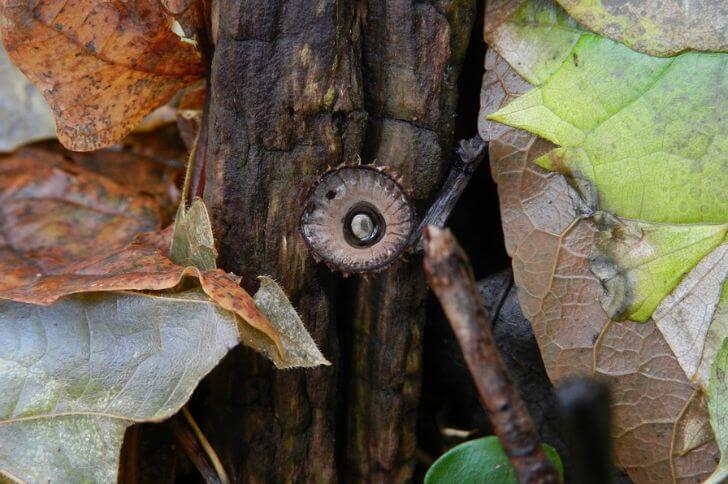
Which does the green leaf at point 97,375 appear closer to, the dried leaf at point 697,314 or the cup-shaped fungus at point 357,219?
the cup-shaped fungus at point 357,219

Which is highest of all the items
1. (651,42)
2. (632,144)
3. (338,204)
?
(651,42)

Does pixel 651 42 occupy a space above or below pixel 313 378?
above

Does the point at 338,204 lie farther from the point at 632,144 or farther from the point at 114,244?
the point at 114,244

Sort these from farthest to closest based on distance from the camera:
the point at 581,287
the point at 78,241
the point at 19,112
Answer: the point at 19,112
the point at 78,241
the point at 581,287

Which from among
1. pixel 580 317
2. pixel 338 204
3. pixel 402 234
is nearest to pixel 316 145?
pixel 338 204

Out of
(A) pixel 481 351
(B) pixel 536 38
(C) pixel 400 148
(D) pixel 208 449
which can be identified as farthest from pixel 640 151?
(D) pixel 208 449

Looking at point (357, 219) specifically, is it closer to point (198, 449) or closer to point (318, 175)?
point (318, 175)

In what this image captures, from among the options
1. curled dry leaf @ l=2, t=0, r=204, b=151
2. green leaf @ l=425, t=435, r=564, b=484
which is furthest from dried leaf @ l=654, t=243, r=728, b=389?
curled dry leaf @ l=2, t=0, r=204, b=151

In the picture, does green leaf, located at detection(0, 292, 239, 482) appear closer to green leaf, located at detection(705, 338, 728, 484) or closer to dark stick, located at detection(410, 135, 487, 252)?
dark stick, located at detection(410, 135, 487, 252)
